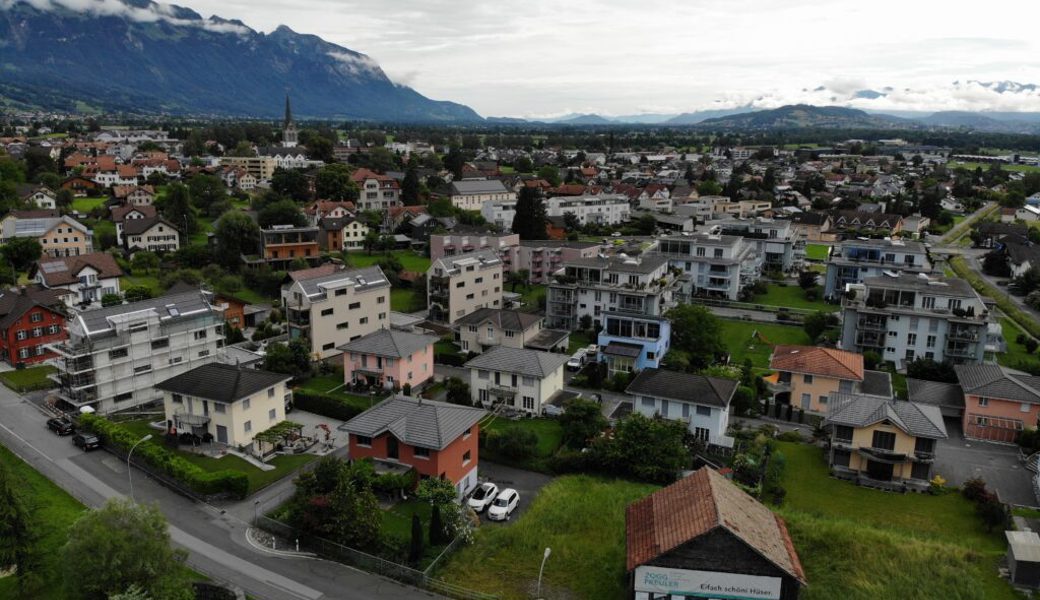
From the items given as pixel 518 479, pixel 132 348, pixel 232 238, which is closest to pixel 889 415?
pixel 518 479

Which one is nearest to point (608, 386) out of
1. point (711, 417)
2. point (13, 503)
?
point (711, 417)

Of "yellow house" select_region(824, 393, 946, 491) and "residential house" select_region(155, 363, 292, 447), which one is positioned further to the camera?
"residential house" select_region(155, 363, 292, 447)

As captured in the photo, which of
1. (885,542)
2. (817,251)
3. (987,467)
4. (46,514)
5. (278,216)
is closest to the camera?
(885,542)

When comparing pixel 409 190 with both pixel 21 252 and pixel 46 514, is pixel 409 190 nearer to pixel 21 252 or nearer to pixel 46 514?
pixel 21 252

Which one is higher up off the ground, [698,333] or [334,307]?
[334,307]

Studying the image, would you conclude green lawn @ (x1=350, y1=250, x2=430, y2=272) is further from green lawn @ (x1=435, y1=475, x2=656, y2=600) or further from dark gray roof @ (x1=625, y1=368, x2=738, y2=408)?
green lawn @ (x1=435, y1=475, x2=656, y2=600)

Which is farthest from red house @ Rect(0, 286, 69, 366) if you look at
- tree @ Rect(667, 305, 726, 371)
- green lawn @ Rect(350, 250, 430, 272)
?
tree @ Rect(667, 305, 726, 371)
